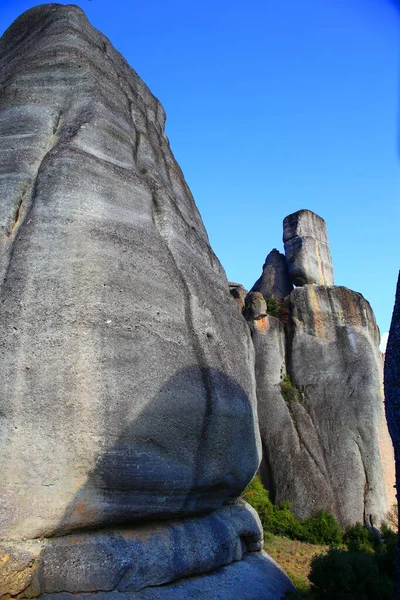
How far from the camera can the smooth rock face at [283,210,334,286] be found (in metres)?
19.4

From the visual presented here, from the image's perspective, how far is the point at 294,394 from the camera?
16219mm

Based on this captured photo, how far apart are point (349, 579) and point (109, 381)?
135 inches

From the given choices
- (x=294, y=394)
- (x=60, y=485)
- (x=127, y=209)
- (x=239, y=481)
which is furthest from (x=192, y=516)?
(x=294, y=394)

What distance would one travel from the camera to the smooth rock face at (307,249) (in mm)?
19438

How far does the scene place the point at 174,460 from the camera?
4984 mm

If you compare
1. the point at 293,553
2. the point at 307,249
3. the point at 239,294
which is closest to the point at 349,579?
the point at 293,553

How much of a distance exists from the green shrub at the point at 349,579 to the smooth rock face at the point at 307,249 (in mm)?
14321

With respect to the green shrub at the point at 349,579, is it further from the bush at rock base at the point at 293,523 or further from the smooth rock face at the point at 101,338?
the bush at rock base at the point at 293,523

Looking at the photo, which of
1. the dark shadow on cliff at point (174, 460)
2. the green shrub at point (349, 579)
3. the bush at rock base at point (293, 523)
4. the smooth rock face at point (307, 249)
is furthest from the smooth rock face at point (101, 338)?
the smooth rock face at point (307, 249)

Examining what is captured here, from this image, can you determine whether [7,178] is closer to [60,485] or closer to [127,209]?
[127,209]

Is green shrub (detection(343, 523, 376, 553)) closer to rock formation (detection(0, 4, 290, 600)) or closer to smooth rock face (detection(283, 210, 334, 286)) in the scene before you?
rock formation (detection(0, 4, 290, 600))

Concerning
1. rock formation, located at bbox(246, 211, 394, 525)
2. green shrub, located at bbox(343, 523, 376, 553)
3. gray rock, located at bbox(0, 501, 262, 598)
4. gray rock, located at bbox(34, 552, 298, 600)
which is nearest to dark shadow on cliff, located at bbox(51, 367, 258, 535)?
gray rock, located at bbox(0, 501, 262, 598)

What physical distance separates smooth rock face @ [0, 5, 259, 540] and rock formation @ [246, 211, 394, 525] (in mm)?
9025

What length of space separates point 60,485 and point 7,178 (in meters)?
3.66
